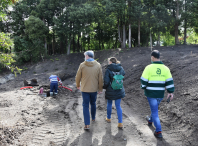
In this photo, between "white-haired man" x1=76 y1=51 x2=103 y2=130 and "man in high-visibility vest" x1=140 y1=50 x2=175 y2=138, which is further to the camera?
"white-haired man" x1=76 y1=51 x2=103 y2=130

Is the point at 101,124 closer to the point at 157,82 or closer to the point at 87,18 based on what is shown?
the point at 157,82

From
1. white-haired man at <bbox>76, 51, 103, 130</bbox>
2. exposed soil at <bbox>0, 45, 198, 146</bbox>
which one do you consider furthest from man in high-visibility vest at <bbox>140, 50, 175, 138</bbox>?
white-haired man at <bbox>76, 51, 103, 130</bbox>

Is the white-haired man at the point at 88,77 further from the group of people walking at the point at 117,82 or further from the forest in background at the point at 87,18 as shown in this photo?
the forest in background at the point at 87,18

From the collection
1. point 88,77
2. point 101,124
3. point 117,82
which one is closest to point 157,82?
point 117,82

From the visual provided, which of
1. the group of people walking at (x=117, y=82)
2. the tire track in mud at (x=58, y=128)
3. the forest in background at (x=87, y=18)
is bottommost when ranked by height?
the tire track in mud at (x=58, y=128)

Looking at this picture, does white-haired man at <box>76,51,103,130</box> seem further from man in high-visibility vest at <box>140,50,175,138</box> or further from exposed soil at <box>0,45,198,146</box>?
man in high-visibility vest at <box>140,50,175,138</box>

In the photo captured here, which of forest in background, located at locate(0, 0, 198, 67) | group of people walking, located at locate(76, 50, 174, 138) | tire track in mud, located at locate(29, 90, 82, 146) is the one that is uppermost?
forest in background, located at locate(0, 0, 198, 67)

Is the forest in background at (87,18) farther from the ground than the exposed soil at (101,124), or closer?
farther from the ground

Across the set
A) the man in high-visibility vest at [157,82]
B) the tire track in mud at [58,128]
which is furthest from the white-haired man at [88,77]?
the man in high-visibility vest at [157,82]

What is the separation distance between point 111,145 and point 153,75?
6.66ft

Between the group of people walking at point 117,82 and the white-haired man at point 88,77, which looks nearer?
the group of people walking at point 117,82

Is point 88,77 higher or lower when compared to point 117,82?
higher

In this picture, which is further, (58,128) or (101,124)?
(101,124)

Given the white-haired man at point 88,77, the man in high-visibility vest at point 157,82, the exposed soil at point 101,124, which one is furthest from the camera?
the white-haired man at point 88,77
